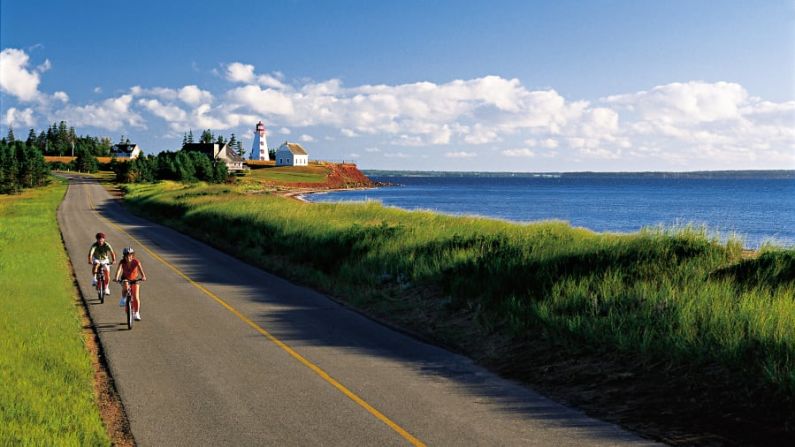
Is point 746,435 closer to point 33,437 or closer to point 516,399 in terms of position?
point 516,399

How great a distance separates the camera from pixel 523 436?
8.98 metres

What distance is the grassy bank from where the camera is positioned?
10562 millimetres

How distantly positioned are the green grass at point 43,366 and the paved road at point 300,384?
61 cm

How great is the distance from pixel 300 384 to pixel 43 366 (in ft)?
15.3

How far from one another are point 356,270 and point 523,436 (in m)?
13.6

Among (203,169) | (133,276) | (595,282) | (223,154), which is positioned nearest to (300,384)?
(595,282)

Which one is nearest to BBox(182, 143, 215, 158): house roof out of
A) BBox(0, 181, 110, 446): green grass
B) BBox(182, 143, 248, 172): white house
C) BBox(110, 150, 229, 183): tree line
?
BBox(182, 143, 248, 172): white house

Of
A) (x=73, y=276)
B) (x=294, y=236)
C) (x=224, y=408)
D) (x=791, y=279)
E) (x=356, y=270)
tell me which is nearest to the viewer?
(x=224, y=408)

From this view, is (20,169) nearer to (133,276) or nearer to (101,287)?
(101,287)

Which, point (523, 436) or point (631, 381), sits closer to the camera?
point (523, 436)

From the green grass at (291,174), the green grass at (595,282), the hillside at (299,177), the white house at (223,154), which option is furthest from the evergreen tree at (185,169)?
the green grass at (595,282)

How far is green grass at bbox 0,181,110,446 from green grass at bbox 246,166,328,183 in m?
129

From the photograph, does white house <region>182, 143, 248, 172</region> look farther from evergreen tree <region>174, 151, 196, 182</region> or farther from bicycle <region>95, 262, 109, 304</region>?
bicycle <region>95, 262, 109, 304</region>

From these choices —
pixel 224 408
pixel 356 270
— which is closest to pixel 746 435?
pixel 224 408
